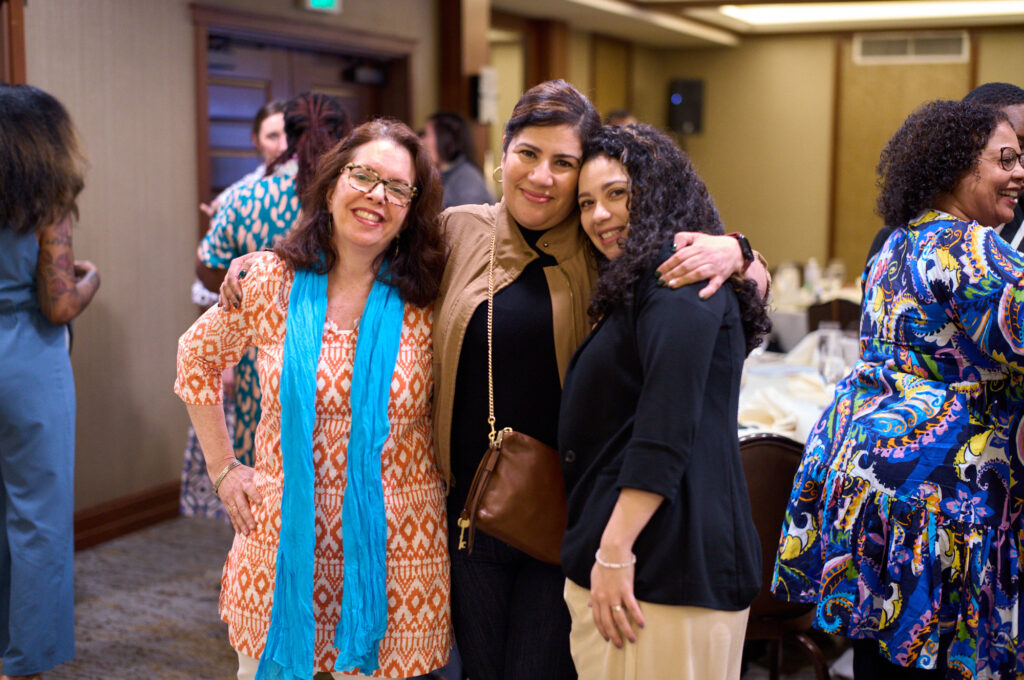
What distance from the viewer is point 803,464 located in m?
2.25

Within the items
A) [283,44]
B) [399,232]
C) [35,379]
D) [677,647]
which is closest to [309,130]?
[35,379]

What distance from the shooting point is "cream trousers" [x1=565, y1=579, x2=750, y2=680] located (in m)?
1.60

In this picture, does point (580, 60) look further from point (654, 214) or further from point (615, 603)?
point (615, 603)

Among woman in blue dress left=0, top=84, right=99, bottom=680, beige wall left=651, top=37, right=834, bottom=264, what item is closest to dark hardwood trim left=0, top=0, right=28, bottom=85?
woman in blue dress left=0, top=84, right=99, bottom=680

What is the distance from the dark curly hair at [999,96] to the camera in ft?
7.93

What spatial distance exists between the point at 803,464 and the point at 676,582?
31.2 inches

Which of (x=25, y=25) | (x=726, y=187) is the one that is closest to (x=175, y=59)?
(x=25, y=25)

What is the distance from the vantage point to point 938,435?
198 centimetres

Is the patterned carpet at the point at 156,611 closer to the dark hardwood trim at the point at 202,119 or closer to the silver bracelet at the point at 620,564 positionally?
the dark hardwood trim at the point at 202,119

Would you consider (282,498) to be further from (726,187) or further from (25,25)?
(726,187)

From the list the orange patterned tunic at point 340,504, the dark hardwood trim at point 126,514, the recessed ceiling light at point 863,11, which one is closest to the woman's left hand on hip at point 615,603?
the orange patterned tunic at point 340,504

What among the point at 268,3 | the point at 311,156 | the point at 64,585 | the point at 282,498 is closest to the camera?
the point at 282,498

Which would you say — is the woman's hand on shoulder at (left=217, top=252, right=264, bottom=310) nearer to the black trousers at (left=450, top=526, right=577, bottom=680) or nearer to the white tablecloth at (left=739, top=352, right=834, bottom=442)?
the black trousers at (left=450, top=526, right=577, bottom=680)

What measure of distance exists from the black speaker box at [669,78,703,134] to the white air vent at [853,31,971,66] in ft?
5.60
